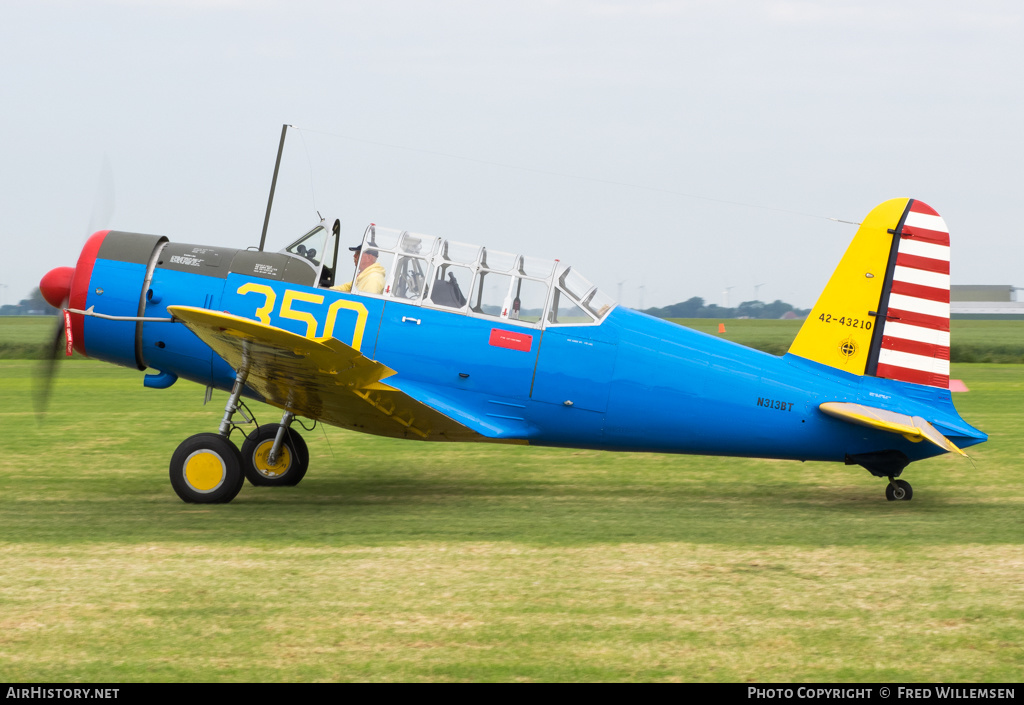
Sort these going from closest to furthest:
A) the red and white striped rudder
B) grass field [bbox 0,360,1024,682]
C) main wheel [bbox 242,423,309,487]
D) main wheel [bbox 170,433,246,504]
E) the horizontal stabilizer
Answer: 1. grass field [bbox 0,360,1024,682]
2. the horizontal stabilizer
3. main wheel [bbox 170,433,246,504]
4. the red and white striped rudder
5. main wheel [bbox 242,423,309,487]

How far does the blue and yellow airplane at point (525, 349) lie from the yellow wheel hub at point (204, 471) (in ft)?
1.00

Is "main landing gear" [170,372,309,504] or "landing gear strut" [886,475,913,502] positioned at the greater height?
"landing gear strut" [886,475,913,502]

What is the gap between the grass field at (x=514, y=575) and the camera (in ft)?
14.4

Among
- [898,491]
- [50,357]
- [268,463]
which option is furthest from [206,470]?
[898,491]

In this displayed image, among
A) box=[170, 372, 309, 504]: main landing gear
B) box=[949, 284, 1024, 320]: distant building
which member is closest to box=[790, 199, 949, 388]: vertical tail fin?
box=[170, 372, 309, 504]: main landing gear

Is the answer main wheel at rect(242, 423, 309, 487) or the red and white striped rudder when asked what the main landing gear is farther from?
the red and white striped rudder

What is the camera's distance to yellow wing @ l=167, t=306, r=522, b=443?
711cm

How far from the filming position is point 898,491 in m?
8.70

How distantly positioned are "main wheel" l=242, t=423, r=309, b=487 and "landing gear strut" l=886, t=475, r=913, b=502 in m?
5.70

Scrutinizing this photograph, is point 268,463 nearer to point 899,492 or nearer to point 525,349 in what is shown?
point 525,349

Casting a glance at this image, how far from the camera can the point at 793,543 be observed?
684 centimetres

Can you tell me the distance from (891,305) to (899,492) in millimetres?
1742

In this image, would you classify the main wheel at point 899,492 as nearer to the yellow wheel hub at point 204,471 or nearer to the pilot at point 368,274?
the pilot at point 368,274
